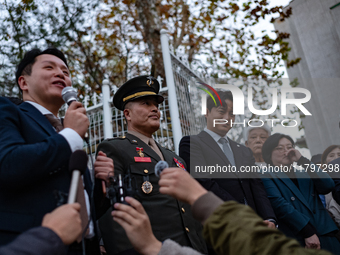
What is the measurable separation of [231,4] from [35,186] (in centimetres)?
1146

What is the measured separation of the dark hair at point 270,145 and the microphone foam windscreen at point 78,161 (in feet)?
9.54

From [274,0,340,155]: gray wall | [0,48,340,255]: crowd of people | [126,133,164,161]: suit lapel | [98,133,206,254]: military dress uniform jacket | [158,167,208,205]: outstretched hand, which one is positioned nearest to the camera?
[0,48,340,255]: crowd of people

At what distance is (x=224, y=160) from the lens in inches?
137

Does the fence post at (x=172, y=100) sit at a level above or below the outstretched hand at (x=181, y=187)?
above

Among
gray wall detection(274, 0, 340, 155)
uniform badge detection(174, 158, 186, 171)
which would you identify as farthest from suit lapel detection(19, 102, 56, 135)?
gray wall detection(274, 0, 340, 155)

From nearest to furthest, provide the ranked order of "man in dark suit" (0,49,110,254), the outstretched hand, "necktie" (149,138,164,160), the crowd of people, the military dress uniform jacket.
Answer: the crowd of people, the outstretched hand, "man in dark suit" (0,49,110,254), the military dress uniform jacket, "necktie" (149,138,164,160)

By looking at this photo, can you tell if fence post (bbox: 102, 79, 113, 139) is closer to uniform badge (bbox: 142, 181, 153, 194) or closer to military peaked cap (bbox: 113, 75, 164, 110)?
military peaked cap (bbox: 113, 75, 164, 110)

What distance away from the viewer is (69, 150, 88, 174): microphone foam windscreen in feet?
4.95

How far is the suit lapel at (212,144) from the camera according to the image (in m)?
3.50

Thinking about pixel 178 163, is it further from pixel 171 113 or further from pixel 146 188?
pixel 171 113

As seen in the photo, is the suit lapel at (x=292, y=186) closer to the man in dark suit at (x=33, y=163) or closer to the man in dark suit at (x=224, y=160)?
the man in dark suit at (x=224, y=160)

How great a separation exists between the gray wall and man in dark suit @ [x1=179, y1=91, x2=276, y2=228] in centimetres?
475

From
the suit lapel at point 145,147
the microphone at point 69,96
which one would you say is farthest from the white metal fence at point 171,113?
the microphone at point 69,96

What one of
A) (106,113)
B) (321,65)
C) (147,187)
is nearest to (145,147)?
(147,187)
